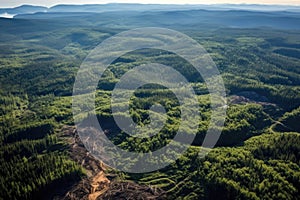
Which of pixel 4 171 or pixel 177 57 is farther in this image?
pixel 177 57

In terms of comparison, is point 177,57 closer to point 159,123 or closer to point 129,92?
point 129,92

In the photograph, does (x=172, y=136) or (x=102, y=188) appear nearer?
(x=102, y=188)

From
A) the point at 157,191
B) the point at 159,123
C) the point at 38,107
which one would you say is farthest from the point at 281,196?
the point at 38,107

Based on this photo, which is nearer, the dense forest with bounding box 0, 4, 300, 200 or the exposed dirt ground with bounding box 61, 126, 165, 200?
the exposed dirt ground with bounding box 61, 126, 165, 200

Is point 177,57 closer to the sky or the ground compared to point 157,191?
closer to the sky

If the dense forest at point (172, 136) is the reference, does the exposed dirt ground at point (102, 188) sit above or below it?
below

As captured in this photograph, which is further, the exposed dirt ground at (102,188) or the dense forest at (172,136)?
the dense forest at (172,136)

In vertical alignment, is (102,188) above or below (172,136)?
below

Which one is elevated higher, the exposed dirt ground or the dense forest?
the dense forest

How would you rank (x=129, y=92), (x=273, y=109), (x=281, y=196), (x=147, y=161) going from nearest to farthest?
1. (x=281, y=196)
2. (x=147, y=161)
3. (x=273, y=109)
4. (x=129, y=92)

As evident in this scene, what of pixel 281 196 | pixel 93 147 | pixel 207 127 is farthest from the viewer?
pixel 207 127
